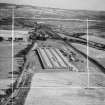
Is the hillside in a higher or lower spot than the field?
higher

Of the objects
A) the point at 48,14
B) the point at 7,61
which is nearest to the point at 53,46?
the point at 48,14

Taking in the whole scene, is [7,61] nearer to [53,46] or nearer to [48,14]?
[53,46]

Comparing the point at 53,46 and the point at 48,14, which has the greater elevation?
the point at 48,14

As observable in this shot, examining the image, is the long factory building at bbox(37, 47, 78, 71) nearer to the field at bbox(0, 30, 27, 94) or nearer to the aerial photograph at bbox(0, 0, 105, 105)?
the aerial photograph at bbox(0, 0, 105, 105)

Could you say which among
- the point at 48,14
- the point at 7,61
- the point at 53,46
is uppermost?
the point at 48,14

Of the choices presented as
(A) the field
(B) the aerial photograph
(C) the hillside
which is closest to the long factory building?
(B) the aerial photograph

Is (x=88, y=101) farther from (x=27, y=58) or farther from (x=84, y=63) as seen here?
(x=27, y=58)

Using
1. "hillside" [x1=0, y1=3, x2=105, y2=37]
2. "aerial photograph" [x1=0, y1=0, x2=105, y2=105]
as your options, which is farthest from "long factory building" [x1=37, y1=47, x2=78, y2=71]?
"hillside" [x1=0, y1=3, x2=105, y2=37]

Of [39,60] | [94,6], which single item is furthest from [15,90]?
[94,6]

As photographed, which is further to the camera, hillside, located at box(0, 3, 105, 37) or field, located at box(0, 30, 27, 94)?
hillside, located at box(0, 3, 105, 37)
